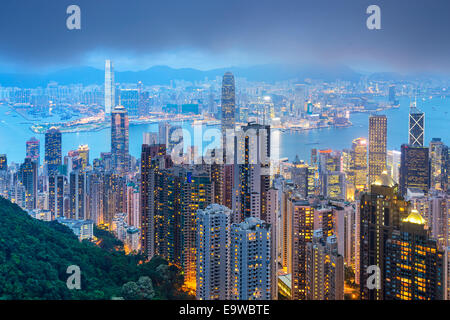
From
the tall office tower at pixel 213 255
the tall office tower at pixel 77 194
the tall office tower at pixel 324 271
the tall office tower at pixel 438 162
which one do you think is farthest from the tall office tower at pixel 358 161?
the tall office tower at pixel 77 194

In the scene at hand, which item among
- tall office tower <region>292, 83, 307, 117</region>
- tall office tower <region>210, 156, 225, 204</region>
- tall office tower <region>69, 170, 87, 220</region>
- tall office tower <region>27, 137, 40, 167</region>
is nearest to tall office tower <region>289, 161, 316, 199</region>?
tall office tower <region>292, 83, 307, 117</region>

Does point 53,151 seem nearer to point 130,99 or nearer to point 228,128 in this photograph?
point 130,99

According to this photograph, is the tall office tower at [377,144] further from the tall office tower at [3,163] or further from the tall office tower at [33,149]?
the tall office tower at [3,163]

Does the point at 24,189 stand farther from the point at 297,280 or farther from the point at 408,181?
the point at 408,181

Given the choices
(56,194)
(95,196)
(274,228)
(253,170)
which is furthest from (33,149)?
(274,228)

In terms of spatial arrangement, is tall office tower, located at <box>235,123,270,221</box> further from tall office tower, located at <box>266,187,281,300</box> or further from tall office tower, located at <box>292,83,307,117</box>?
tall office tower, located at <box>292,83,307,117</box>

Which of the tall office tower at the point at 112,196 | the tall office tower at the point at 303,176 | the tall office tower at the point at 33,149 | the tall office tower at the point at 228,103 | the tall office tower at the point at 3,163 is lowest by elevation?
the tall office tower at the point at 112,196
